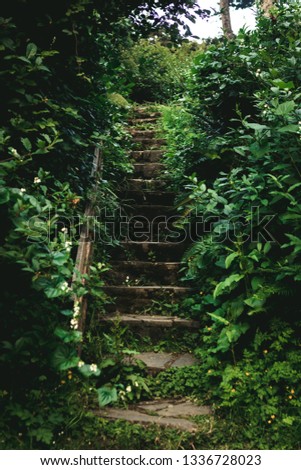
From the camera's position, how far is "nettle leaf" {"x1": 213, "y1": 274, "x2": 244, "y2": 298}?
321 cm

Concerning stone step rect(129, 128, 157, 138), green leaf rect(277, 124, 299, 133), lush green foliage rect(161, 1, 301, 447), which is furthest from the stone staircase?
green leaf rect(277, 124, 299, 133)

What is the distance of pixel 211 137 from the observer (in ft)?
17.0

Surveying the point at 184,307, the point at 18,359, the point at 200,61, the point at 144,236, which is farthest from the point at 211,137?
the point at 18,359

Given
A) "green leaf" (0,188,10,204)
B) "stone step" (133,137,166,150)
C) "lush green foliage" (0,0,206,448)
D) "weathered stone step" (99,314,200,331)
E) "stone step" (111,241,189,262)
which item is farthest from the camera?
"stone step" (133,137,166,150)

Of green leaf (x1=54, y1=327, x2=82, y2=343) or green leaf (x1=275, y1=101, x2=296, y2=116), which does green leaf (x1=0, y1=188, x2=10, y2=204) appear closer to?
green leaf (x1=54, y1=327, x2=82, y2=343)

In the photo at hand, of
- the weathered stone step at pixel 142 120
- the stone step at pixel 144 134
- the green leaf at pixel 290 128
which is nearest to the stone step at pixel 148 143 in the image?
the stone step at pixel 144 134

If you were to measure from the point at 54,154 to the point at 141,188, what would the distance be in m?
2.59

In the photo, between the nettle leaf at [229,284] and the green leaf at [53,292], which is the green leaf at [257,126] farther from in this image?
the green leaf at [53,292]

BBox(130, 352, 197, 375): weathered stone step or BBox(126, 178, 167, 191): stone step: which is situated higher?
BBox(126, 178, 167, 191): stone step

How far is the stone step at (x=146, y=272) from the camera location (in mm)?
4750

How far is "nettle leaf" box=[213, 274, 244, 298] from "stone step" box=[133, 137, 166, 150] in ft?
14.5

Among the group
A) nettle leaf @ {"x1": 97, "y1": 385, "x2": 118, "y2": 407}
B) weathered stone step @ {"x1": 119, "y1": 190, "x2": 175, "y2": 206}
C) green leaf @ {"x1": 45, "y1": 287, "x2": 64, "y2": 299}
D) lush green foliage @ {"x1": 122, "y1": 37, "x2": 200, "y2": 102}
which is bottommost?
nettle leaf @ {"x1": 97, "y1": 385, "x2": 118, "y2": 407}

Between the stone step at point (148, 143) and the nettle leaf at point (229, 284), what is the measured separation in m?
4.42

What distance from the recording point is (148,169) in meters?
6.54
